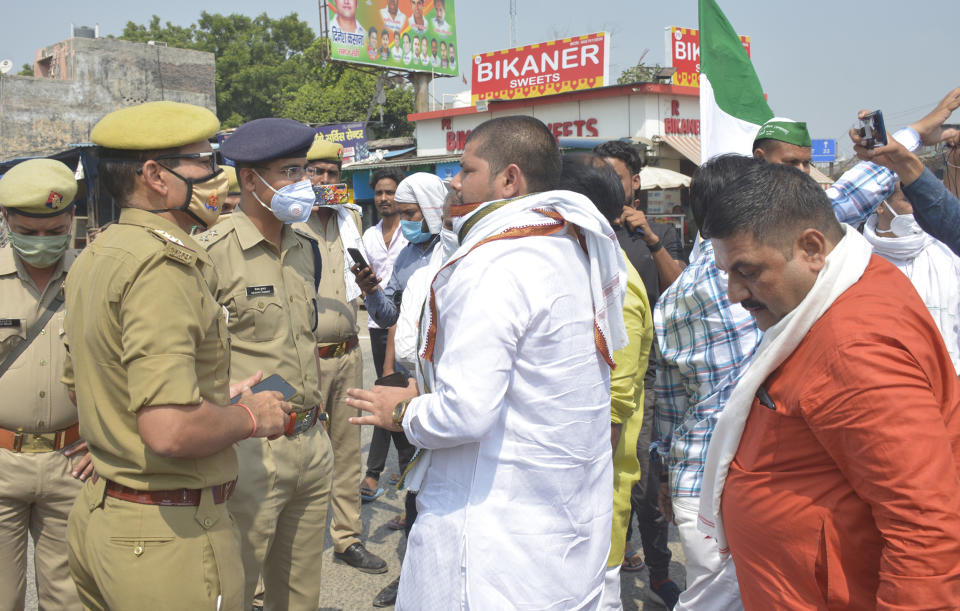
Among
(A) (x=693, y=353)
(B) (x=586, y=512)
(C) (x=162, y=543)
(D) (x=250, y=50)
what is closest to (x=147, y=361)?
(C) (x=162, y=543)

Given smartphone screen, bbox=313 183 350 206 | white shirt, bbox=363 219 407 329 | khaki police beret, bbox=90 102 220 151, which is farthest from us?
white shirt, bbox=363 219 407 329

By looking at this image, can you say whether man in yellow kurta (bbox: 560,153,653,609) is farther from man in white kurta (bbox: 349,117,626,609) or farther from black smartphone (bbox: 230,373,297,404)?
black smartphone (bbox: 230,373,297,404)

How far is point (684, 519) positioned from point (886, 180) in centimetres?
157

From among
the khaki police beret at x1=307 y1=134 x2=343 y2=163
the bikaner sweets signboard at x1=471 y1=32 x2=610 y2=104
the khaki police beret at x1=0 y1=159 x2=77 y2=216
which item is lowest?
the khaki police beret at x1=0 y1=159 x2=77 y2=216

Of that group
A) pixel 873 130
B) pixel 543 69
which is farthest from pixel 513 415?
pixel 543 69

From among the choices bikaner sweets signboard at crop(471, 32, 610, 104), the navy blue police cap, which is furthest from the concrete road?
bikaner sweets signboard at crop(471, 32, 610, 104)

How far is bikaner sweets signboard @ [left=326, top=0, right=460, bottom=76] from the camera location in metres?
27.2

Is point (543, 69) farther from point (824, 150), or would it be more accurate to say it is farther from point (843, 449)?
point (843, 449)

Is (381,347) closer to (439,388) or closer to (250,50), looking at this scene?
(439,388)

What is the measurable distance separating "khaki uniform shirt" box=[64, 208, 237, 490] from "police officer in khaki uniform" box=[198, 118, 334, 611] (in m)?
0.77

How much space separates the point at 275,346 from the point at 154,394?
45.0 inches

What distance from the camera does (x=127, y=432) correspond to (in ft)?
6.79

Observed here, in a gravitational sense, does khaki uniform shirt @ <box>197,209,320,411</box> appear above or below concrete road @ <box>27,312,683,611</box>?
above

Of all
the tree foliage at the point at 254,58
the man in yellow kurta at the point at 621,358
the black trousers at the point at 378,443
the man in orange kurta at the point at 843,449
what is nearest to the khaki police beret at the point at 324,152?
the black trousers at the point at 378,443
